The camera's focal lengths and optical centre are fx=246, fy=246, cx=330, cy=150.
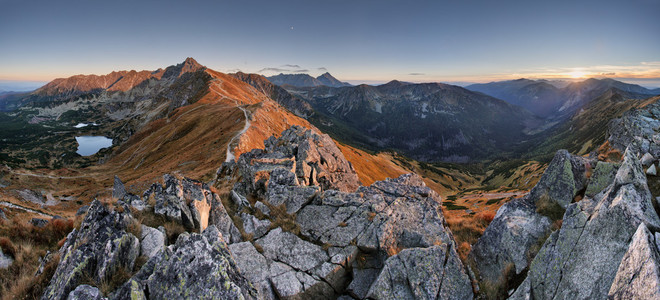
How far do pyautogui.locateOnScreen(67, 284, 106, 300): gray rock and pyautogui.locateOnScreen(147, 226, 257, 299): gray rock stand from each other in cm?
140

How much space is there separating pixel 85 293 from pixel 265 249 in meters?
7.82

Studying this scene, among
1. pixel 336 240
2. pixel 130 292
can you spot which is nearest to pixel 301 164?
pixel 336 240

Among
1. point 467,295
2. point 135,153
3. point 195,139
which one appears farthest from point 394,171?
point 467,295

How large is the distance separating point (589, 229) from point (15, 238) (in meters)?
26.3

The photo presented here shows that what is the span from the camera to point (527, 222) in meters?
14.7

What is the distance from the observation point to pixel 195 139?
9806cm

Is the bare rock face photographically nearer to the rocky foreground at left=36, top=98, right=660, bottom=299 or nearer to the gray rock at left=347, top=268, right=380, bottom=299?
the rocky foreground at left=36, top=98, right=660, bottom=299

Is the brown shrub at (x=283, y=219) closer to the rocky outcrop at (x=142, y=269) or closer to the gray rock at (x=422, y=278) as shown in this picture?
the rocky outcrop at (x=142, y=269)

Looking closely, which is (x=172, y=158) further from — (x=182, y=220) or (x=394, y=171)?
(x=394, y=171)

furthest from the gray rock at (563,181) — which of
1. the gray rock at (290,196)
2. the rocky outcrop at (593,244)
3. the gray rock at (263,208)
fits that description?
the gray rock at (263,208)

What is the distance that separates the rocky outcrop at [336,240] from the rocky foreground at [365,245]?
0.07 meters

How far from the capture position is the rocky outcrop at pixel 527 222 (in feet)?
43.9

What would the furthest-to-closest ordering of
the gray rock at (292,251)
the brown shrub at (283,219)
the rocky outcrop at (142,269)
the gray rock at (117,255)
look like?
the brown shrub at (283,219) < the gray rock at (292,251) < the gray rock at (117,255) < the rocky outcrop at (142,269)

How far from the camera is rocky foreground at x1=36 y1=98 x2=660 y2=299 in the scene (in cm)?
923
